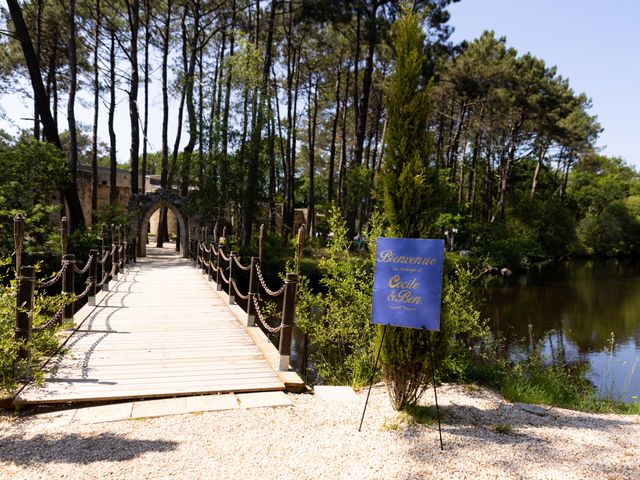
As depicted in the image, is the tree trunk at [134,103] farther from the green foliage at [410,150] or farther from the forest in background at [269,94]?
the green foliage at [410,150]

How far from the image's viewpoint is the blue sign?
3.80 meters

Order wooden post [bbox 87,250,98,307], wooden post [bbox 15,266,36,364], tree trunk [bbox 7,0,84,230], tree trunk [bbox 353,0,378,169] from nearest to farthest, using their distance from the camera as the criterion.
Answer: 1. wooden post [bbox 15,266,36,364]
2. wooden post [bbox 87,250,98,307]
3. tree trunk [bbox 7,0,84,230]
4. tree trunk [bbox 353,0,378,169]

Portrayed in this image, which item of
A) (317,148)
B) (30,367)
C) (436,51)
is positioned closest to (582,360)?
(30,367)

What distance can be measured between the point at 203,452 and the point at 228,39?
23.7 m

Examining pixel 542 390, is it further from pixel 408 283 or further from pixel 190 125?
pixel 190 125

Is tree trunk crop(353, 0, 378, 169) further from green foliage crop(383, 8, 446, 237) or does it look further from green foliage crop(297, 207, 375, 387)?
green foliage crop(383, 8, 446, 237)

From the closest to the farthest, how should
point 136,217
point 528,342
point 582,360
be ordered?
point 582,360 < point 528,342 < point 136,217

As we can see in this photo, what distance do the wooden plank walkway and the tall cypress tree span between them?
135cm

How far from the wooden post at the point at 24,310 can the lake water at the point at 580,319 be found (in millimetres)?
6995

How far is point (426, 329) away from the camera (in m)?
3.77

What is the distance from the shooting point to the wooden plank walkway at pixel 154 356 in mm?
4336

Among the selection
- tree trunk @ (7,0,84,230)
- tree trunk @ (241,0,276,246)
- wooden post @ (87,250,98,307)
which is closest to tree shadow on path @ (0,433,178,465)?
wooden post @ (87,250,98,307)

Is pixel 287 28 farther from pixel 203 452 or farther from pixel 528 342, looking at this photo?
pixel 203 452

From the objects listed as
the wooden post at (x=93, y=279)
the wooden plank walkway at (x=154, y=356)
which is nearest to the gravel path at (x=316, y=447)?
the wooden plank walkway at (x=154, y=356)
